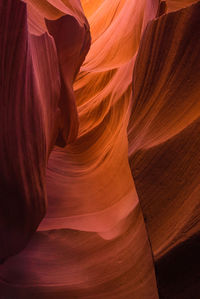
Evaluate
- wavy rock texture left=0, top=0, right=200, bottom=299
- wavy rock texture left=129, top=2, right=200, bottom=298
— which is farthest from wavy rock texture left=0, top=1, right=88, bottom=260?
wavy rock texture left=129, top=2, right=200, bottom=298

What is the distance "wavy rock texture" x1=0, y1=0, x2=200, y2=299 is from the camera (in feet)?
2.01

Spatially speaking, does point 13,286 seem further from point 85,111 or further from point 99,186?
point 85,111

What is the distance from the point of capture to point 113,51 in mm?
1170

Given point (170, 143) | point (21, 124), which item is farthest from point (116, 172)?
point (21, 124)

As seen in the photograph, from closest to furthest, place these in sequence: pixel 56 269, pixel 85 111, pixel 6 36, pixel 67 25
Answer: pixel 6 36, pixel 56 269, pixel 67 25, pixel 85 111

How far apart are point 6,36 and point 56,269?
17.1 inches

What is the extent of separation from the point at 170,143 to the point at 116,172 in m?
0.18

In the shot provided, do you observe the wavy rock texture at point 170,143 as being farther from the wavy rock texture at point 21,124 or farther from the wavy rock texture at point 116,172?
the wavy rock texture at point 21,124

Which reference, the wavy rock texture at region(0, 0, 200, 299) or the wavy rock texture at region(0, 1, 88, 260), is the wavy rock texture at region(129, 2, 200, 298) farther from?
the wavy rock texture at region(0, 1, 88, 260)

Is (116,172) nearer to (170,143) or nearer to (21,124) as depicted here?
(170,143)

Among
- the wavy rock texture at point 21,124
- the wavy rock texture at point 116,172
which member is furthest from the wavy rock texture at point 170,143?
the wavy rock texture at point 21,124

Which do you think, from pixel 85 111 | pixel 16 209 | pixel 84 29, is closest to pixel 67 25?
pixel 84 29

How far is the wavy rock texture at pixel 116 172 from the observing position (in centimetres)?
61

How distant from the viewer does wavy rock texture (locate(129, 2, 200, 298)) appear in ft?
2.03
